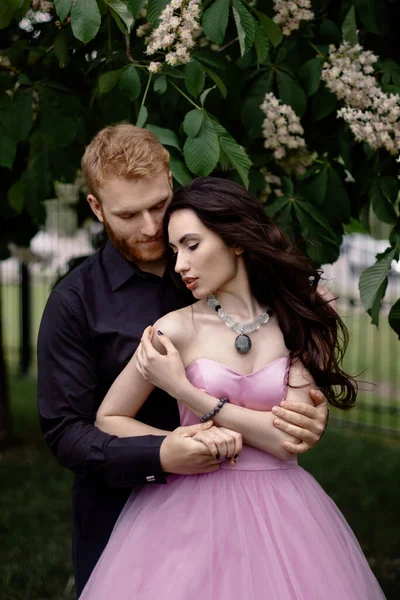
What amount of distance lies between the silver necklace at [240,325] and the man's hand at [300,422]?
20cm

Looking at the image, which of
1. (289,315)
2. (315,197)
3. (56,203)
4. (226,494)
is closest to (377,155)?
(315,197)

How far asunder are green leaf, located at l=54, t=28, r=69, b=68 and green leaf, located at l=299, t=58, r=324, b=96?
881 millimetres

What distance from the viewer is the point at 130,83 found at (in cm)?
285

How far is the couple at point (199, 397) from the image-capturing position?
7.66 feet

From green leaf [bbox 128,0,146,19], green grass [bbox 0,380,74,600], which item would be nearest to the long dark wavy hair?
green leaf [bbox 128,0,146,19]

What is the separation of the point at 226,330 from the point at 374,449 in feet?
18.8

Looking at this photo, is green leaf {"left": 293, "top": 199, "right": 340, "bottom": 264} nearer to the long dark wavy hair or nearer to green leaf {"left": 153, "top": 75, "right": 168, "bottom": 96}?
the long dark wavy hair

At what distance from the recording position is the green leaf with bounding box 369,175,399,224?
10.4ft

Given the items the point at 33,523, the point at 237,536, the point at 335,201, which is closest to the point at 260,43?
the point at 335,201

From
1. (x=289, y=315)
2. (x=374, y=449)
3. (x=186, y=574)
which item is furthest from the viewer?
(x=374, y=449)

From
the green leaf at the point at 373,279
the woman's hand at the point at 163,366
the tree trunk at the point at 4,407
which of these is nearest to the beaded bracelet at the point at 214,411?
the woman's hand at the point at 163,366

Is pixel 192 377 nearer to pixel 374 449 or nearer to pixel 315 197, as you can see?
pixel 315 197

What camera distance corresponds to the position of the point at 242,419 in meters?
2.40

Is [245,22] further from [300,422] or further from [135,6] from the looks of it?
[300,422]
